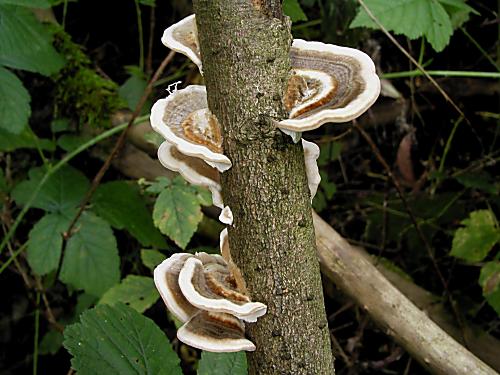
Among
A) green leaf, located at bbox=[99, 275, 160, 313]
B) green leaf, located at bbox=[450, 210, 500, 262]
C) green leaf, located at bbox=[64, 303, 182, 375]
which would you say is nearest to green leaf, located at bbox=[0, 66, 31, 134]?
green leaf, located at bbox=[99, 275, 160, 313]

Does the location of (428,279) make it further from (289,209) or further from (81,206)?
(289,209)

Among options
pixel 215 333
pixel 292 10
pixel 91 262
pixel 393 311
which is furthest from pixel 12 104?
pixel 393 311

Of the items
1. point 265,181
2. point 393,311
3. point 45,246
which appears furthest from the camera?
point 45,246

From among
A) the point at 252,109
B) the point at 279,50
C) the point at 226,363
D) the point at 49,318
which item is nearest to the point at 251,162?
the point at 252,109

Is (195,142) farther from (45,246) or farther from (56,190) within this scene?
(56,190)

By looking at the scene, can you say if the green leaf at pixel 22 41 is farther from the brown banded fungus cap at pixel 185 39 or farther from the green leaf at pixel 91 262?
the brown banded fungus cap at pixel 185 39

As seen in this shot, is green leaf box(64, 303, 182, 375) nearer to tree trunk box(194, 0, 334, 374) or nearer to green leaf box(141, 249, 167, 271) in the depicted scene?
tree trunk box(194, 0, 334, 374)

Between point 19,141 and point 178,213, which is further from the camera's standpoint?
point 19,141

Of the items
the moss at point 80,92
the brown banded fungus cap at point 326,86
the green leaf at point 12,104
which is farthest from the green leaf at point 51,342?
the brown banded fungus cap at point 326,86
